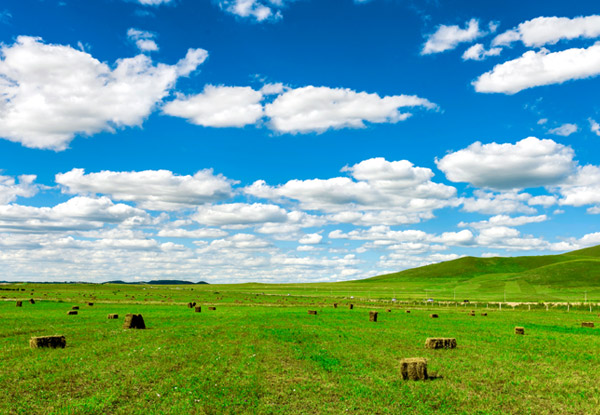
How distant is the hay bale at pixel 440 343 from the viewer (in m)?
29.5

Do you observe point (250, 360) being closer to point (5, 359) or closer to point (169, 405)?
point (169, 405)

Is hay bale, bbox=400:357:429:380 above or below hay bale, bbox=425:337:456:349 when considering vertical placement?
above

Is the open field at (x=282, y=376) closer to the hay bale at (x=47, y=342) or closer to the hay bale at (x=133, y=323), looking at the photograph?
the hay bale at (x=47, y=342)

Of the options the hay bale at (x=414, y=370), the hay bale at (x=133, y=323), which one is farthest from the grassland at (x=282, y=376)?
the hay bale at (x=133, y=323)

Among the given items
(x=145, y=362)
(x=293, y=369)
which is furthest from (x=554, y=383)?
(x=145, y=362)

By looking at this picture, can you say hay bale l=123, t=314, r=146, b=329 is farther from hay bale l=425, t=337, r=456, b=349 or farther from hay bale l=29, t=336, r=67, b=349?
hay bale l=425, t=337, r=456, b=349

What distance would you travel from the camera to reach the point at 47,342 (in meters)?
26.5

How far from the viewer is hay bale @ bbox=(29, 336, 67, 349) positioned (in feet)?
86.6

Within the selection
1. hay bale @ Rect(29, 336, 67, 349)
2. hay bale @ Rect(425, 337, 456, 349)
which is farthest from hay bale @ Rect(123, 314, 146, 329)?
hay bale @ Rect(425, 337, 456, 349)

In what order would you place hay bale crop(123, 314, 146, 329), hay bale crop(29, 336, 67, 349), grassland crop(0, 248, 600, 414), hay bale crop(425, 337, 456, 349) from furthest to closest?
hay bale crop(123, 314, 146, 329), hay bale crop(425, 337, 456, 349), hay bale crop(29, 336, 67, 349), grassland crop(0, 248, 600, 414)

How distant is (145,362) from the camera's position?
22750 mm

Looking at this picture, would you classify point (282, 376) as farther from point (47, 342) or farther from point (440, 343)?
point (47, 342)

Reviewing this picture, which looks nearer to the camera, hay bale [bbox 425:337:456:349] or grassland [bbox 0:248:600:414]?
grassland [bbox 0:248:600:414]

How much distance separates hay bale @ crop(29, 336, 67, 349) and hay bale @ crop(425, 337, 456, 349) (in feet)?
75.6
